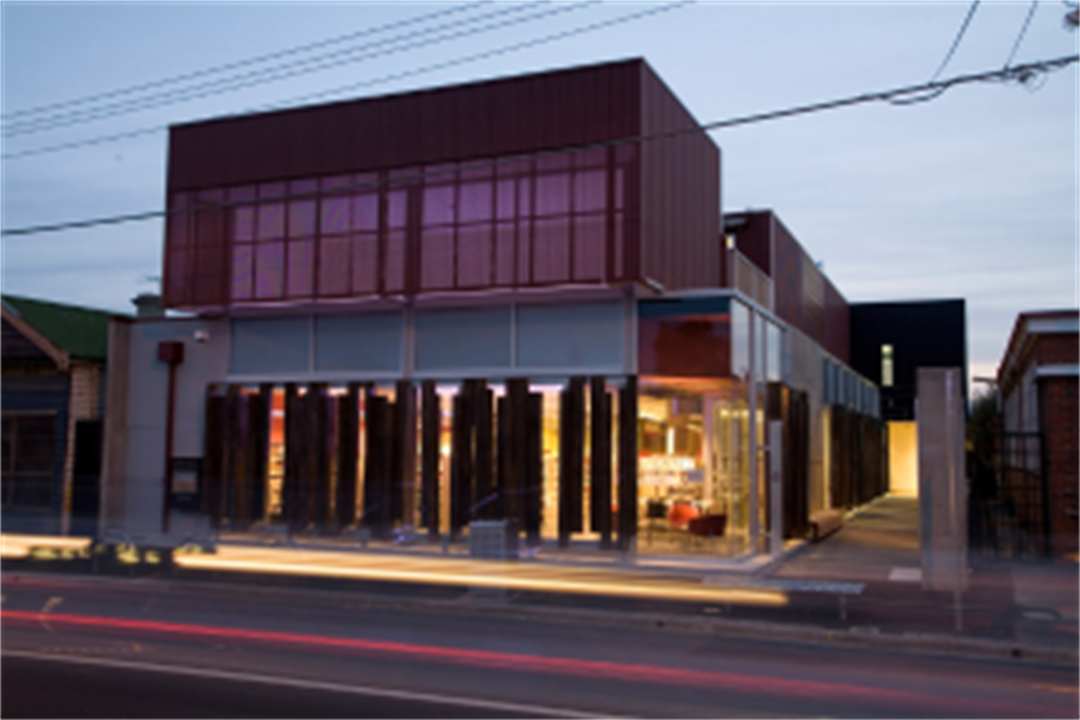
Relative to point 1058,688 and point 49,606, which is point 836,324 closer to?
point 1058,688

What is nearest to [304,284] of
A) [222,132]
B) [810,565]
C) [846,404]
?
[222,132]

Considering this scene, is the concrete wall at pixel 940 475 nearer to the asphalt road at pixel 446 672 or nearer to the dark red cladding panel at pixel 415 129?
the asphalt road at pixel 446 672

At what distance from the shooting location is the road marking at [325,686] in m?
7.90

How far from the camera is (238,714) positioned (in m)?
7.74

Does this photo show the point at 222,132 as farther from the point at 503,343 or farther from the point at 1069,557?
the point at 1069,557

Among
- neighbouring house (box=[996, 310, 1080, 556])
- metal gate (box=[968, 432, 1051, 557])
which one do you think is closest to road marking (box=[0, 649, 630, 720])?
metal gate (box=[968, 432, 1051, 557])

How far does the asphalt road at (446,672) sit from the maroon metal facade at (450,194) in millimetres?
7627

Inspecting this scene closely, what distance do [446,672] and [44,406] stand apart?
1974 cm

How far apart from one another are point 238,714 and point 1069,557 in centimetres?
1425

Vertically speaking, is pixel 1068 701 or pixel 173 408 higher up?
pixel 173 408

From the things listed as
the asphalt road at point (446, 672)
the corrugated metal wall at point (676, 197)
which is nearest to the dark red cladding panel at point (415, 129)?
the corrugated metal wall at point (676, 197)

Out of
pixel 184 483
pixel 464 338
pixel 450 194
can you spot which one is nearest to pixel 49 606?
pixel 184 483

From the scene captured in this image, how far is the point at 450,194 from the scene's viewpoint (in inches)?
771

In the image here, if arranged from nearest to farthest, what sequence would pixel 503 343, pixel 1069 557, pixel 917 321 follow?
pixel 1069 557
pixel 503 343
pixel 917 321
